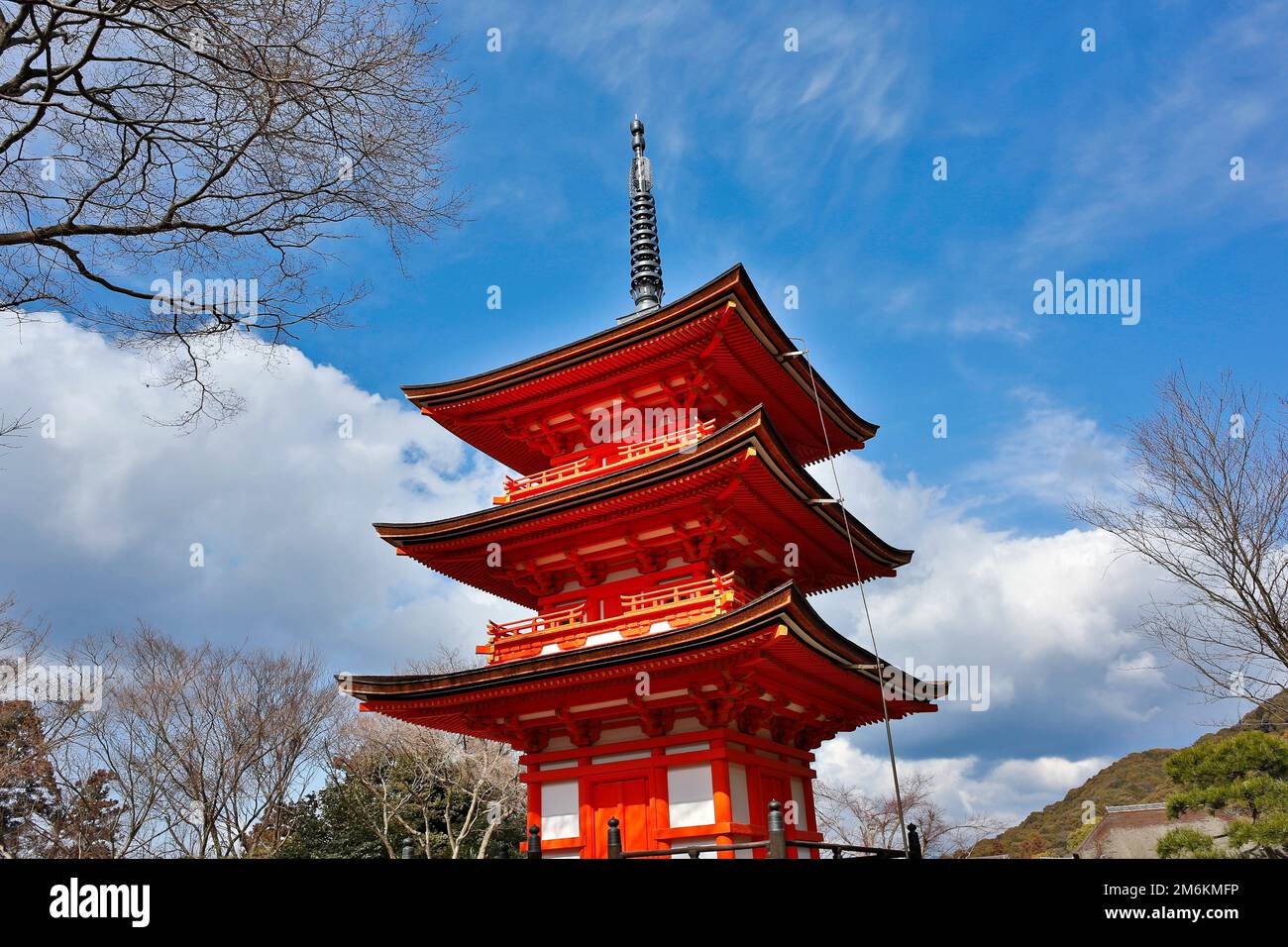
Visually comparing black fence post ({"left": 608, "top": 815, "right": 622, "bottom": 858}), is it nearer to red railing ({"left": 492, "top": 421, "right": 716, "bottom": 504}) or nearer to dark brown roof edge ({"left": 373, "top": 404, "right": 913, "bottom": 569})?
dark brown roof edge ({"left": 373, "top": 404, "right": 913, "bottom": 569})

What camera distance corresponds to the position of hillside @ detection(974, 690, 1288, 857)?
6041cm

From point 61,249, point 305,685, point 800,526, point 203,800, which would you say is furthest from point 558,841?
point 305,685

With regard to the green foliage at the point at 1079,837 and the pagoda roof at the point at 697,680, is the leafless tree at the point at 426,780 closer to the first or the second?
the pagoda roof at the point at 697,680

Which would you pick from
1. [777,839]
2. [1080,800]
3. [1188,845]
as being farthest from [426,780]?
[1080,800]

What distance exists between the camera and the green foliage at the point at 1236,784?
3017cm

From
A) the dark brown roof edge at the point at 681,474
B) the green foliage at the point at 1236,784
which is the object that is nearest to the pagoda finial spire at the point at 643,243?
the dark brown roof edge at the point at 681,474

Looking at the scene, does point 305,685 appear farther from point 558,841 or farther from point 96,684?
point 558,841

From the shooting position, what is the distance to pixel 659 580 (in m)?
16.5

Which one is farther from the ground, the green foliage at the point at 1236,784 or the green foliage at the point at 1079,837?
the green foliage at the point at 1236,784

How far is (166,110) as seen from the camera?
9.10 m

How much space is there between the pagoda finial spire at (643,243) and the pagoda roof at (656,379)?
3.68 m

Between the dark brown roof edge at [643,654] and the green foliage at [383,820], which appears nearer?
the dark brown roof edge at [643,654]

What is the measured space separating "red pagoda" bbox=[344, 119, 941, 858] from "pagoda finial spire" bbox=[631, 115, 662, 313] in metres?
4.06
